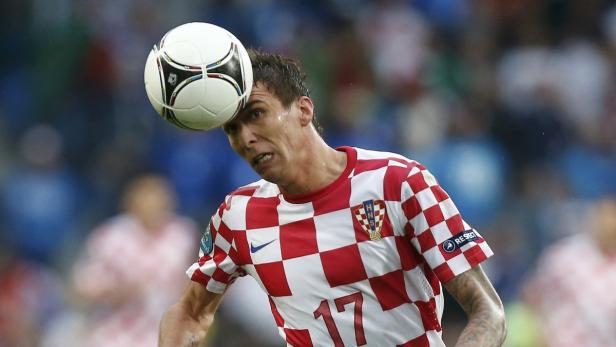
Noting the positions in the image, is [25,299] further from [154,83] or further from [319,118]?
[154,83]

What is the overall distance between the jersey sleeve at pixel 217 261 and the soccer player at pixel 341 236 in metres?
0.09

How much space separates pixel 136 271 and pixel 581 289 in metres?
3.78

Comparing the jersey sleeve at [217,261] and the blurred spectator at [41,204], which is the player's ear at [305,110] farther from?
the blurred spectator at [41,204]

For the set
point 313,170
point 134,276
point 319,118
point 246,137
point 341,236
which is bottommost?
point 134,276

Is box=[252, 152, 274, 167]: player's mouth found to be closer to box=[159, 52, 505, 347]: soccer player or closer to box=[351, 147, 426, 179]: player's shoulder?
box=[159, 52, 505, 347]: soccer player

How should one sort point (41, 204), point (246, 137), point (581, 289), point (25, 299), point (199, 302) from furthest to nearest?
1. point (41, 204)
2. point (25, 299)
3. point (581, 289)
4. point (199, 302)
5. point (246, 137)

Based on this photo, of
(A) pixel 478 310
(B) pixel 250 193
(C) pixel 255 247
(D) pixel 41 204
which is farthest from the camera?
(D) pixel 41 204

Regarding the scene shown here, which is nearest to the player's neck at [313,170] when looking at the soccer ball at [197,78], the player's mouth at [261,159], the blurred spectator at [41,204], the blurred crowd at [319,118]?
the player's mouth at [261,159]

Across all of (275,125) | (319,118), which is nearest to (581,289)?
(319,118)

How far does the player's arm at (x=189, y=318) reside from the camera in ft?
17.1

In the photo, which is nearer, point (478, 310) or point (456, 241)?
point (478, 310)

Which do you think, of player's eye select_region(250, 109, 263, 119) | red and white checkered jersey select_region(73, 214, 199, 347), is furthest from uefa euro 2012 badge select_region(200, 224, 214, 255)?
red and white checkered jersey select_region(73, 214, 199, 347)

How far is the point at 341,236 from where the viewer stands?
4.81 metres

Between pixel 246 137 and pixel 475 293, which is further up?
pixel 246 137
